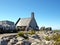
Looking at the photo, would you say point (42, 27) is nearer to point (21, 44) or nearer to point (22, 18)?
point (22, 18)

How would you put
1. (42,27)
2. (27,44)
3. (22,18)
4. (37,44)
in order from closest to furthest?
(37,44)
(27,44)
(42,27)
(22,18)

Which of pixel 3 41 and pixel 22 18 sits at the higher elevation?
pixel 22 18

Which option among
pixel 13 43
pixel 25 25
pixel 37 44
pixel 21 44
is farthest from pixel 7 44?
pixel 25 25

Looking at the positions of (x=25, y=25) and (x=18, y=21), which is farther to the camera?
(x=18, y=21)

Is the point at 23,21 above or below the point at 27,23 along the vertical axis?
above

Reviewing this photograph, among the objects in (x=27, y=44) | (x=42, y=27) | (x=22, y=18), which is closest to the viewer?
(x=27, y=44)

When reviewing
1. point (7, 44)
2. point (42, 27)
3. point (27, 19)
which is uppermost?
point (27, 19)

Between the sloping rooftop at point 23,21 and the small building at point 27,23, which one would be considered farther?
the sloping rooftop at point 23,21

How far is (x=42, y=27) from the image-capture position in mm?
39250

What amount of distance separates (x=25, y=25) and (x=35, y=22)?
521cm

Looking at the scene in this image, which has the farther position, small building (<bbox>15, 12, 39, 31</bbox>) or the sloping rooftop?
the sloping rooftop

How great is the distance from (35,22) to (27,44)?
29.7m

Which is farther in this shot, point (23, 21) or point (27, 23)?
point (23, 21)

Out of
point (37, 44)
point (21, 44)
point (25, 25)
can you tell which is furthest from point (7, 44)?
point (25, 25)
